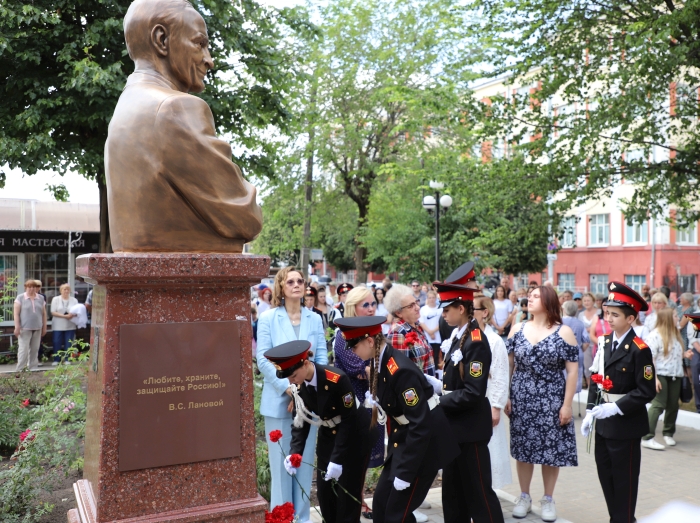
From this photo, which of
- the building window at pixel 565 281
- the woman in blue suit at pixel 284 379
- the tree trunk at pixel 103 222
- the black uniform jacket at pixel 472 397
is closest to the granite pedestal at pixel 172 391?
the woman in blue suit at pixel 284 379

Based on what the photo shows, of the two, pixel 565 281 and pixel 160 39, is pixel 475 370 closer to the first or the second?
pixel 160 39

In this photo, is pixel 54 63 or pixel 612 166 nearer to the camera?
pixel 54 63

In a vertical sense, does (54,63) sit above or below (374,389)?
above

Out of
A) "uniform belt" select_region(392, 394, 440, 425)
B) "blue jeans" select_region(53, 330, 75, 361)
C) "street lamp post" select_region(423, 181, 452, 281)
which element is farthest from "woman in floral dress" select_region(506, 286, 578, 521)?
"blue jeans" select_region(53, 330, 75, 361)

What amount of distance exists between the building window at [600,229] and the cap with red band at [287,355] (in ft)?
123

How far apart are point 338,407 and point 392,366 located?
23.0 inches

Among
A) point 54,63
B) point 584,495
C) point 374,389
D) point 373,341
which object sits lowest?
point 584,495

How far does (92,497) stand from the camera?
351cm

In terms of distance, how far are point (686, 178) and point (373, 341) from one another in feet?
39.8

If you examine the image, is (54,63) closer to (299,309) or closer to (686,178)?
(299,309)

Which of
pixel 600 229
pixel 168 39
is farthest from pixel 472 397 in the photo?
pixel 600 229

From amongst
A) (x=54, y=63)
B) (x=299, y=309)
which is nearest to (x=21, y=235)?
(x=54, y=63)

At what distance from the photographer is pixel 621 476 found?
16.3 ft

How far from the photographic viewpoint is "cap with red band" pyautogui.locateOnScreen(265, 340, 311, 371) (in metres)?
4.17
